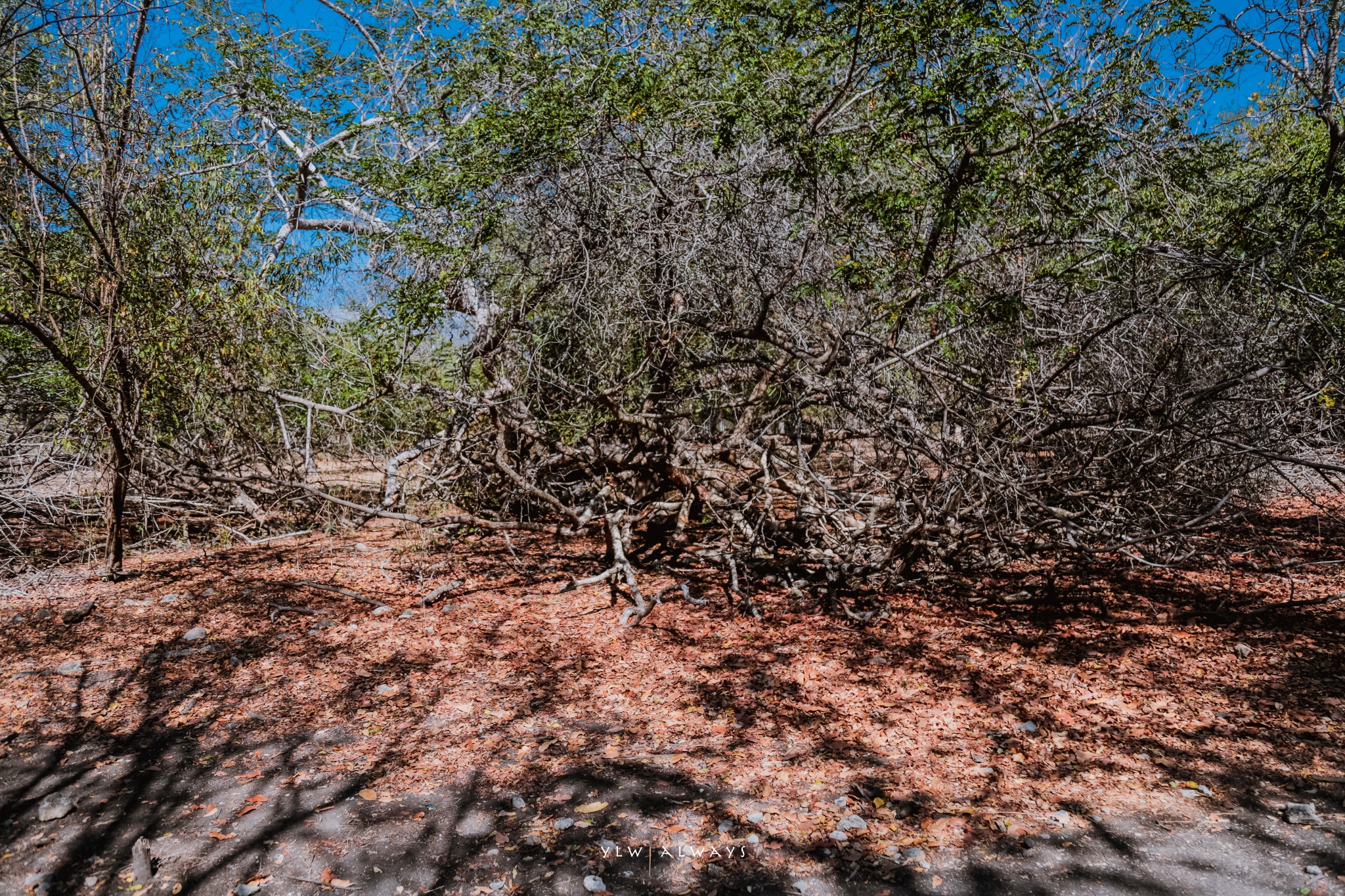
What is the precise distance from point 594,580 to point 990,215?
158 inches

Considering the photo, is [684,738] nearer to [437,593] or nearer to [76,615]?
[437,593]

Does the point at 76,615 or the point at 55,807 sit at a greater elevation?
the point at 76,615

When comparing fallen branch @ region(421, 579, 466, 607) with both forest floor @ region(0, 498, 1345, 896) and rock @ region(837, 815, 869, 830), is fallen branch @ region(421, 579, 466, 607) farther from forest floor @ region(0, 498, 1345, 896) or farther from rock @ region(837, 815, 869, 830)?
rock @ region(837, 815, 869, 830)

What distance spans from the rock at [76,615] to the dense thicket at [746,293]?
75 cm

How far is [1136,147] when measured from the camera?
5406 millimetres

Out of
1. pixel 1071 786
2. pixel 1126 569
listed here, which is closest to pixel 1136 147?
pixel 1126 569

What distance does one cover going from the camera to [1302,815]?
3.02m

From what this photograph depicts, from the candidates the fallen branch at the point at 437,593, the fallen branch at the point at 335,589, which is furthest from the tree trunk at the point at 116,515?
the fallen branch at the point at 437,593

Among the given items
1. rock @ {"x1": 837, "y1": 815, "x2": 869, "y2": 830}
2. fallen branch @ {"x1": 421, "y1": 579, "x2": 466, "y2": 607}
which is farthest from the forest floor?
fallen branch @ {"x1": 421, "y1": 579, "x2": 466, "y2": 607}

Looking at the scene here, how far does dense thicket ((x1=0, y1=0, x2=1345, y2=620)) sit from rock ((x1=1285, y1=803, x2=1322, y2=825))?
2006mm

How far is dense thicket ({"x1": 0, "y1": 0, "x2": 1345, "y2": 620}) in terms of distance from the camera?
5.13 m

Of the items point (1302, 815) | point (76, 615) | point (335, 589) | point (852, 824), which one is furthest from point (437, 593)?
point (1302, 815)

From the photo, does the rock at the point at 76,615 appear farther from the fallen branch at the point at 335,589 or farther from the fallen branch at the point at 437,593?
A: the fallen branch at the point at 437,593

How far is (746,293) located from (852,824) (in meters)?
4.21
